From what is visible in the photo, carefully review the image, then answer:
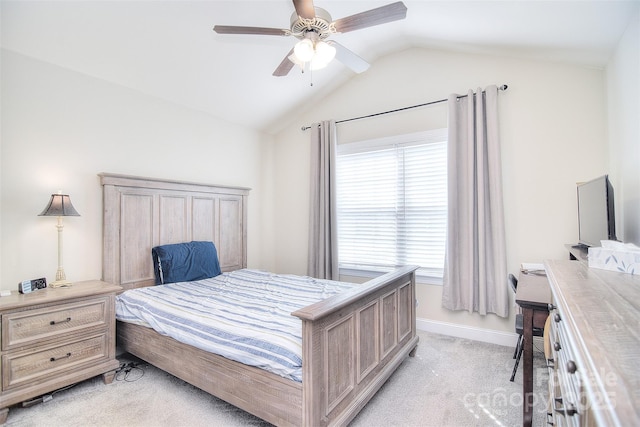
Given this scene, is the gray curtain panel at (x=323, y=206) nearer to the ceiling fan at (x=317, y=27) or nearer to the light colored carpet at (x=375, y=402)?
the light colored carpet at (x=375, y=402)

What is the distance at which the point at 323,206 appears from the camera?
13.6ft

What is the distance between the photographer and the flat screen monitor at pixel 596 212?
1891 mm

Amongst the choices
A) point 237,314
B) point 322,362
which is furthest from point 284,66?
point 322,362

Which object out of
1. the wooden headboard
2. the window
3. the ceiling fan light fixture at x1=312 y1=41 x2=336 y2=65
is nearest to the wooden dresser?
the ceiling fan light fixture at x1=312 y1=41 x2=336 y2=65

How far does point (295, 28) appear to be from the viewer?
199 centimetres

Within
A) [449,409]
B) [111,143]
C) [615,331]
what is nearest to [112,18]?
[111,143]

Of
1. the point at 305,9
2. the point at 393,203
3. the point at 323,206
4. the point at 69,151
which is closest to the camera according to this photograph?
the point at 305,9

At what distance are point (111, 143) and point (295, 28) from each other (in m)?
2.18

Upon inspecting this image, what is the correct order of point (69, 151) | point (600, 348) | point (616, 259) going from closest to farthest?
point (600, 348), point (616, 259), point (69, 151)

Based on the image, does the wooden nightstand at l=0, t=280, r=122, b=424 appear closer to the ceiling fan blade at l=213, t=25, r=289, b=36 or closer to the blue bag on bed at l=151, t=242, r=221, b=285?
the blue bag on bed at l=151, t=242, r=221, b=285

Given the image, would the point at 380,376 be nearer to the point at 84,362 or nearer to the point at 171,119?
the point at 84,362

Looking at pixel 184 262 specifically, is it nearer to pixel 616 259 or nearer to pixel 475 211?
pixel 475 211

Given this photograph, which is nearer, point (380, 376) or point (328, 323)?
point (328, 323)

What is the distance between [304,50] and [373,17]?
46 centimetres
